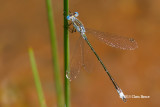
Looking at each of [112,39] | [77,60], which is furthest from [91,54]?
[77,60]

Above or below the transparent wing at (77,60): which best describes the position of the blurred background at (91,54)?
below

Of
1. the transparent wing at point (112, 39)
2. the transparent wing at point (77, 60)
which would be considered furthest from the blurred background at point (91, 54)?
the transparent wing at point (77, 60)

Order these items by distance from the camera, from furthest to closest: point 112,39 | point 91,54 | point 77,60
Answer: point 91,54
point 112,39
point 77,60

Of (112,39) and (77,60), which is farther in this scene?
(112,39)

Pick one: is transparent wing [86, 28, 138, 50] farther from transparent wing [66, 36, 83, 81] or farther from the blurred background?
the blurred background

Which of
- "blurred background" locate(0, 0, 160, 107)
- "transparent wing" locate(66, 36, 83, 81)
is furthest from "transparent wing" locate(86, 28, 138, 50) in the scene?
"blurred background" locate(0, 0, 160, 107)

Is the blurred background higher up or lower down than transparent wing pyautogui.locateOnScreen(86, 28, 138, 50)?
lower down

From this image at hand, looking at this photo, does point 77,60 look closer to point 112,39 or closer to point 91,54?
point 112,39

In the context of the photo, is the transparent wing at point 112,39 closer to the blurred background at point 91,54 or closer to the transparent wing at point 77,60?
the transparent wing at point 77,60

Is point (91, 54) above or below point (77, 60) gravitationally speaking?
below
